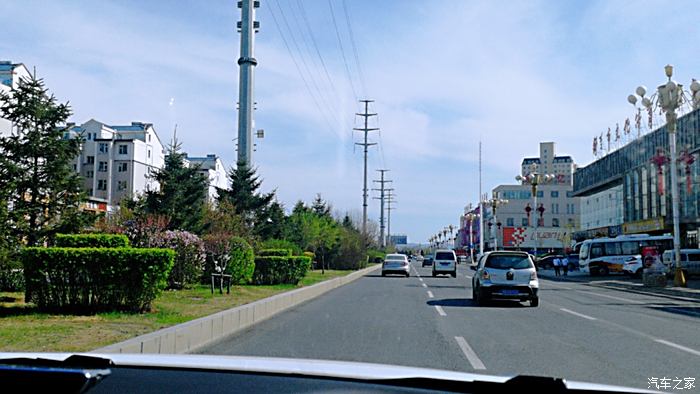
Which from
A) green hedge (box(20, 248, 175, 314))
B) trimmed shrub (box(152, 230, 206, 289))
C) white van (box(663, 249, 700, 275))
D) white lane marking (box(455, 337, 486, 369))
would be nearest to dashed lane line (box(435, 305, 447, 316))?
white lane marking (box(455, 337, 486, 369))

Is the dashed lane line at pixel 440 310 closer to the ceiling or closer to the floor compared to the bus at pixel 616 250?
closer to the floor

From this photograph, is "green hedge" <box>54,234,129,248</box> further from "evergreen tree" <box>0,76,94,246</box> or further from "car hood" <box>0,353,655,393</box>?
"car hood" <box>0,353,655,393</box>

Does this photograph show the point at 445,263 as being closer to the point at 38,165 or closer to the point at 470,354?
Result: the point at 38,165

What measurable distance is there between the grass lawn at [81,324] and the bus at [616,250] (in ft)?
128

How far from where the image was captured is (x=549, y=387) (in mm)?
2166

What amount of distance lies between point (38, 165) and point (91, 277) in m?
11.5

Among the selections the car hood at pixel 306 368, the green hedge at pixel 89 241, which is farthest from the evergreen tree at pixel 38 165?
the car hood at pixel 306 368

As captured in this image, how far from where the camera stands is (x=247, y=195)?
4862cm

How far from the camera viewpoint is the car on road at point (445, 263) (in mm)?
39969

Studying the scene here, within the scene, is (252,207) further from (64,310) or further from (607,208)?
(607,208)

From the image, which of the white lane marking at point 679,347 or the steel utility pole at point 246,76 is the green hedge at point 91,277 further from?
the steel utility pole at point 246,76

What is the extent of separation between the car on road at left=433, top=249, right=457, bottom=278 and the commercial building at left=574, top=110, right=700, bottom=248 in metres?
20.7

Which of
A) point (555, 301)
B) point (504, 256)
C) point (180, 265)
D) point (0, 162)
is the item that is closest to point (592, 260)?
point (555, 301)

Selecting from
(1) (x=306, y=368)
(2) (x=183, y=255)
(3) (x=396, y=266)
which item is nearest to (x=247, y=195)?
(3) (x=396, y=266)
